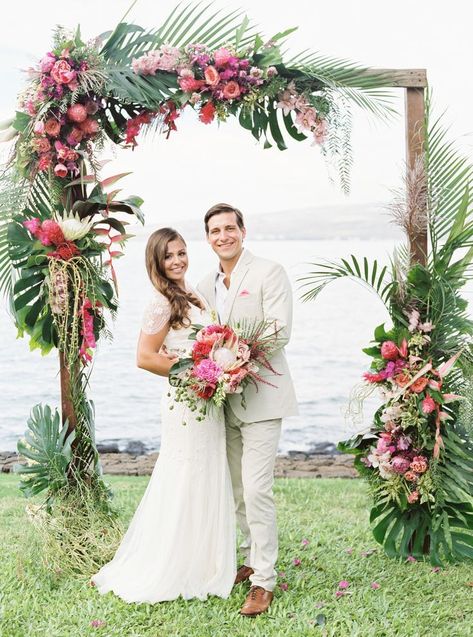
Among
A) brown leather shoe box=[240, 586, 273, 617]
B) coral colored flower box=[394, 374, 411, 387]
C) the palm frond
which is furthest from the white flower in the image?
brown leather shoe box=[240, 586, 273, 617]

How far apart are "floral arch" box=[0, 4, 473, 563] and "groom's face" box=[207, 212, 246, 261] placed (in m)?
0.67

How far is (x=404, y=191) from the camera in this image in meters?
4.79

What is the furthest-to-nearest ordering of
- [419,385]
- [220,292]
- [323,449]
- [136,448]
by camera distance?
[323,449] < [136,448] < [419,385] < [220,292]

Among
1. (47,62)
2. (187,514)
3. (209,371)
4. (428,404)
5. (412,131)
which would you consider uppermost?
(47,62)

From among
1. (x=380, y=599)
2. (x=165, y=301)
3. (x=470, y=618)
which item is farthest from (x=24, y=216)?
(x=470, y=618)

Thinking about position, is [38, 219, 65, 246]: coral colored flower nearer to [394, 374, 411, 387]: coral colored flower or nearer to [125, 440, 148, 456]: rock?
[394, 374, 411, 387]: coral colored flower

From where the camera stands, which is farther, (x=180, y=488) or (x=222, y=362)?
(x=180, y=488)

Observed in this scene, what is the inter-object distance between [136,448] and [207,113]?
5.62 meters

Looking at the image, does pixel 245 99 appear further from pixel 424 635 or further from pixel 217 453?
pixel 424 635

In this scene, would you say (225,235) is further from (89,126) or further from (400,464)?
(400,464)

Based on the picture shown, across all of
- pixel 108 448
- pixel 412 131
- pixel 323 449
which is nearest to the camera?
pixel 412 131

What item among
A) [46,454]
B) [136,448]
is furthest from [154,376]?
[46,454]

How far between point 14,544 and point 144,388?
749 cm

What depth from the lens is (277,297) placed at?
4.10 meters
